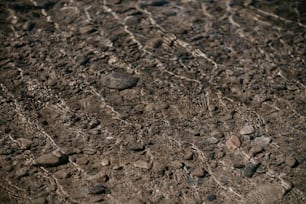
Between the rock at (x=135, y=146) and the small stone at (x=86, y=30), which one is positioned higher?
the small stone at (x=86, y=30)

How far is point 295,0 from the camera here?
5129 millimetres

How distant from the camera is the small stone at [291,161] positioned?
343 cm

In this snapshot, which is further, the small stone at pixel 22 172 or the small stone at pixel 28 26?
the small stone at pixel 28 26

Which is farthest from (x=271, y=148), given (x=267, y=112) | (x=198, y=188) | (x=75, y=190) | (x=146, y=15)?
(x=146, y=15)

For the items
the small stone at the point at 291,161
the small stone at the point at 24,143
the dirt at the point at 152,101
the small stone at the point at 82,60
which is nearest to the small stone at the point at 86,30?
the dirt at the point at 152,101

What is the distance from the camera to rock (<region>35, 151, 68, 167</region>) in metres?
3.39

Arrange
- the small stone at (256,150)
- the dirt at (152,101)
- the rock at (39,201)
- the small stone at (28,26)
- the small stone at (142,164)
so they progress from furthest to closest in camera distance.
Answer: the small stone at (28,26) → the small stone at (256,150) → the small stone at (142,164) → the dirt at (152,101) → the rock at (39,201)

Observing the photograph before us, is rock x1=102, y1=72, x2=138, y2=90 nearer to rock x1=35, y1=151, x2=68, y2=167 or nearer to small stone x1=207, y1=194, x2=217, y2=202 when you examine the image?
rock x1=35, y1=151, x2=68, y2=167

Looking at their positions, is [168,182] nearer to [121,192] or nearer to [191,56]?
[121,192]

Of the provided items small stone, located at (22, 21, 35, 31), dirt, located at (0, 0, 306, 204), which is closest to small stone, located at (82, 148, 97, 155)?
dirt, located at (0, 0, 306, 204)

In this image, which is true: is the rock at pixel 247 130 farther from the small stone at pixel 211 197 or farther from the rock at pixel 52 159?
the rock at pixel 52 159

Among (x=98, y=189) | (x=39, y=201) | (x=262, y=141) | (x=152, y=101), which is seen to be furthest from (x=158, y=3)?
(x=39, y=201)

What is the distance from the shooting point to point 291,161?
3.45m

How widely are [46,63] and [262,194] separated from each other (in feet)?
6.69
